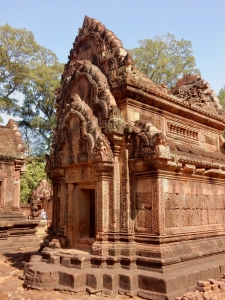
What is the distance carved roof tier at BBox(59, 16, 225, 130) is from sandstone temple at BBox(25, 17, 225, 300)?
3cm

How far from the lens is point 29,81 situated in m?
31.1

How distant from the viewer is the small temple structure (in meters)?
14.2

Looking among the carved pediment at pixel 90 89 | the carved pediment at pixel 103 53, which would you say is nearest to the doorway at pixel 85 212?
the carved pediment at pixel 90 89

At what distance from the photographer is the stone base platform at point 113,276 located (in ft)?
20.8

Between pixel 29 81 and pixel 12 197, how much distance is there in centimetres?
1761

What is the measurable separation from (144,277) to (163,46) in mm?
23940

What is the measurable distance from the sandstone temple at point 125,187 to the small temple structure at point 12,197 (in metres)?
5.25

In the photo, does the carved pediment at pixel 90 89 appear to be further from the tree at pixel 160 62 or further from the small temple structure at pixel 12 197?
the tree at pixel 160 62

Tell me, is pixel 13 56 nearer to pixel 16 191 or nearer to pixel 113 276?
pixel 16 191

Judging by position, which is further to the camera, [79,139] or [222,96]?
[222,96]

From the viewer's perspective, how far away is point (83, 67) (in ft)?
30.0

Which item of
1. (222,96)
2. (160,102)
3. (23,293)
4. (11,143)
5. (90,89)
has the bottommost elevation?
(23,293)

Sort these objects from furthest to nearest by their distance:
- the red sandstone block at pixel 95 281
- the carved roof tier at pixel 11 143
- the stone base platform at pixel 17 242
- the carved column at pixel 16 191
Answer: the carved roof tier at pixel 11 143 < the carved column at pixel 16 191 < the stone base platform at pixel 17 242 < the red sandstone block at pixel 95 281

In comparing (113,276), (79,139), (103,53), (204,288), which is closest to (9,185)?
(79,139)
